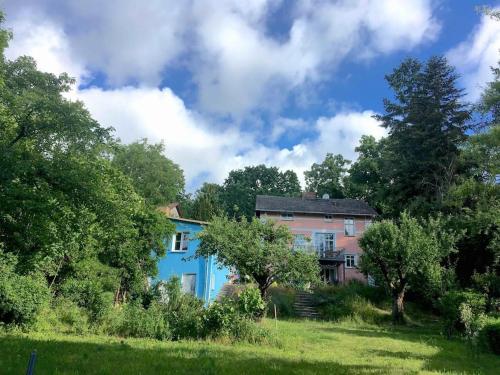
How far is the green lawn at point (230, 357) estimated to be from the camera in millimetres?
8117

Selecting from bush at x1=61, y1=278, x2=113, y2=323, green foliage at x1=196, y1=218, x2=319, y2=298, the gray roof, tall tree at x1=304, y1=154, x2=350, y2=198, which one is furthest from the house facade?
tall tree at x1=304, y1=154, x2=350, y2=198

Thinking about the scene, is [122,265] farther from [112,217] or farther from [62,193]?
[62,193]

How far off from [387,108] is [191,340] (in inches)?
1304

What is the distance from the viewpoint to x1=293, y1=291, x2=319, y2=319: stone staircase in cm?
2670

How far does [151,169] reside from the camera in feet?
150

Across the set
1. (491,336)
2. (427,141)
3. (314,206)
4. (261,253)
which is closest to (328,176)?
(314,206)

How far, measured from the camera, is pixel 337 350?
501 inches

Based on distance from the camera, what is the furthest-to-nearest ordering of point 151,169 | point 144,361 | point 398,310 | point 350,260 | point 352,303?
point 151,169 < point 350,260 < point 352,303 < point 398,310 < point 144,361

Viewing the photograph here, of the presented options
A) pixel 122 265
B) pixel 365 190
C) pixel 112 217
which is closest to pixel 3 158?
pixel 112 217

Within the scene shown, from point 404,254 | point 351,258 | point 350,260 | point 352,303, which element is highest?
point 351,258

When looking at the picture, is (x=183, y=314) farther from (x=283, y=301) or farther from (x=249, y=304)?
(x=283, y=301)

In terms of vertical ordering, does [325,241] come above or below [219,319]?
above

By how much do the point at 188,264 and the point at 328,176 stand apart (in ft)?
112

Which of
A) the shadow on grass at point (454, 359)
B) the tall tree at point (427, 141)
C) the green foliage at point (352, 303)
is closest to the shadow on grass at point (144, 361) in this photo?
the shadow on grass at point (454, 359)
